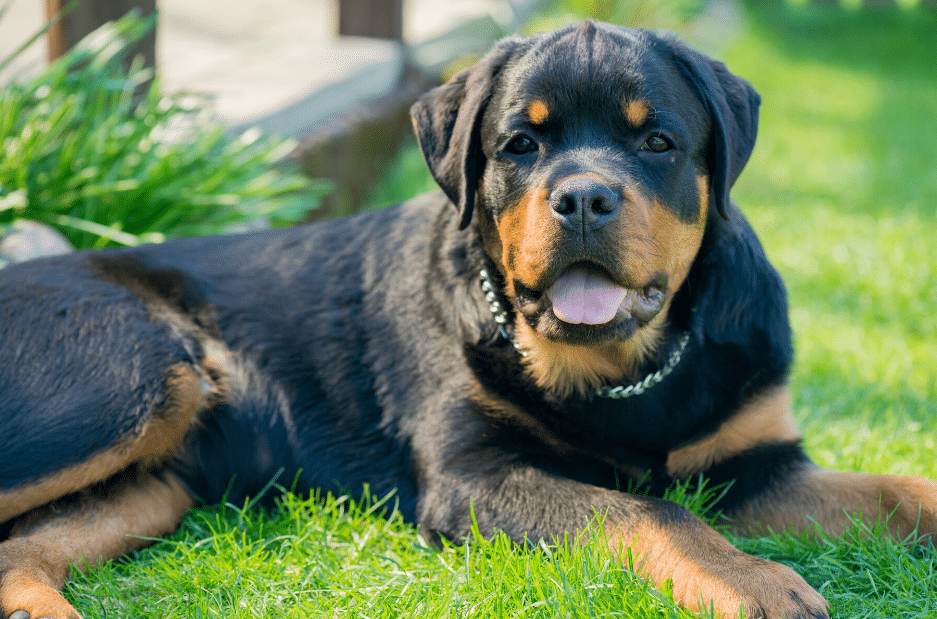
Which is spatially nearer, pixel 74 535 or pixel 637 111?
pixel 637 111

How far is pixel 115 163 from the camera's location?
4.03 m

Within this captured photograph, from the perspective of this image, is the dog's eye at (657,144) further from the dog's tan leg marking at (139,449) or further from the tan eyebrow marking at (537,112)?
the dog's tan leg marking at (139,449)

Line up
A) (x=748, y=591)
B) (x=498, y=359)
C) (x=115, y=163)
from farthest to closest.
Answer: (x=115, y=163), (x=498, y=359), (x=748, y=591)

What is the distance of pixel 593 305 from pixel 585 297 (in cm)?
3

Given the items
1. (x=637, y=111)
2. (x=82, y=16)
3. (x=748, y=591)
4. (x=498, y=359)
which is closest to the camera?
(x=748, y=591)

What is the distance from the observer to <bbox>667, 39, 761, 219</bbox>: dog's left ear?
2.47 metres

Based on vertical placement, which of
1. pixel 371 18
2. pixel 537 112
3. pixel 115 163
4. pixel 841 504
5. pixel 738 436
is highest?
pixel 537 112

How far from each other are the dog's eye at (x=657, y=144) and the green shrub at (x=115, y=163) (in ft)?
7.01

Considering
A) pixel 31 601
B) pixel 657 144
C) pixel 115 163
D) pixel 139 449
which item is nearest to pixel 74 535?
pixel 139 449

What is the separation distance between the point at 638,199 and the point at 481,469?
839 millimetres

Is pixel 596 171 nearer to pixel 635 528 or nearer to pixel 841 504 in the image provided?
pixel 635 528

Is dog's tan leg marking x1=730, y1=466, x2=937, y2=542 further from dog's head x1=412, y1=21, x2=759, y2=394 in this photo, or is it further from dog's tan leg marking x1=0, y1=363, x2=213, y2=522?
dog's tan leg marking x1=0, y1=363, x2=213, y2=522

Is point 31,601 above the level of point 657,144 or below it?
below

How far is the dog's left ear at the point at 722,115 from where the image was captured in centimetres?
247
